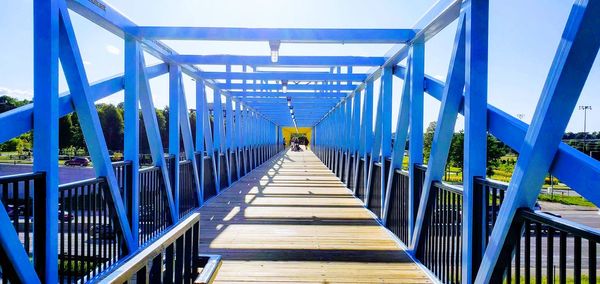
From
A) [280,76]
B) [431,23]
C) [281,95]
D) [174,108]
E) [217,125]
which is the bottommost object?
[217,125]

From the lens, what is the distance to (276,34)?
179 inches

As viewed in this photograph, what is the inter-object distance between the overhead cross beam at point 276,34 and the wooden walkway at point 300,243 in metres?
2.33

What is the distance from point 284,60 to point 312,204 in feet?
9.04

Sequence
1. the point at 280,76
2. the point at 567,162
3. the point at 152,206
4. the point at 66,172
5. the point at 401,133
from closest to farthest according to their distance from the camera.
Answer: the point at 567,162, the point at 152,206, the point at 401,133, the point at 280,76, the point at 66,172

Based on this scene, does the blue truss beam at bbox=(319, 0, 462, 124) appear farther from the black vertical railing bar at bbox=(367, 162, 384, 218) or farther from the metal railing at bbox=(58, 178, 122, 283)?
the metal railing at bbox=(58, 178, 122, 283)

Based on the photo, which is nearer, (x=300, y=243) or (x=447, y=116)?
(x=447, y=116)

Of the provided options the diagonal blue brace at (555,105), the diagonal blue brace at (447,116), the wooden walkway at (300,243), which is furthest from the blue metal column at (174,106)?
the diagonal blue brace at (555,105)

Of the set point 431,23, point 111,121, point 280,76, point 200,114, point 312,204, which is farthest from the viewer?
point 111,121

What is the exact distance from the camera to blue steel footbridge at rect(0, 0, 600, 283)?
200 cm

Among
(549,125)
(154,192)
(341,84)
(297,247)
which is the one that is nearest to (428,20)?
(549,125)

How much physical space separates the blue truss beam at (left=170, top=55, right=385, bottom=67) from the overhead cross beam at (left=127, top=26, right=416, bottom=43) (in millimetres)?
1499

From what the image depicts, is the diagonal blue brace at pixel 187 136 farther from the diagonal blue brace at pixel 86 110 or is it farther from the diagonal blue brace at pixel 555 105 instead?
the diagonal blue brace at pixel 555 105

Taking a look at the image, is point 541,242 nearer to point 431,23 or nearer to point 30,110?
point 431,23

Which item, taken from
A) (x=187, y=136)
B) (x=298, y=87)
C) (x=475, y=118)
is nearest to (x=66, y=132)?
(x=298, y=87)
